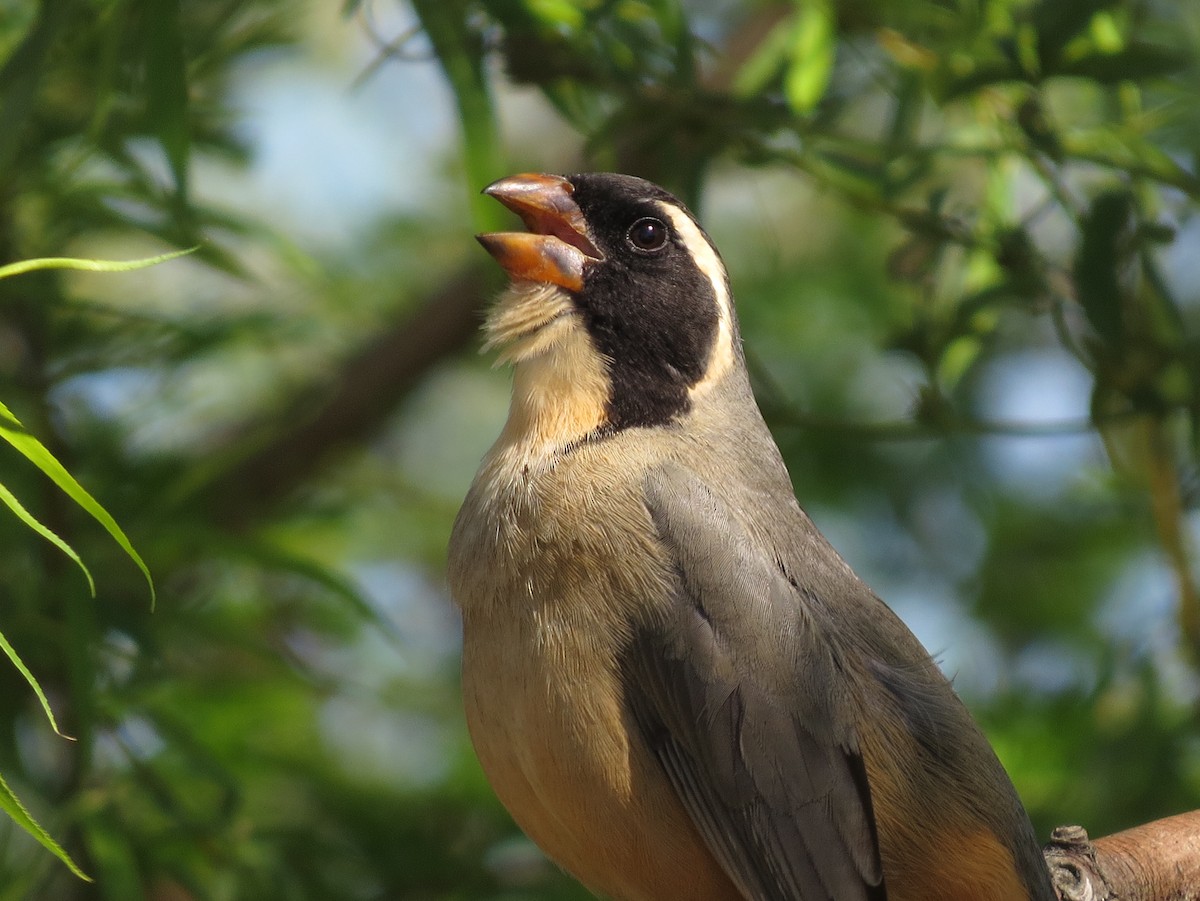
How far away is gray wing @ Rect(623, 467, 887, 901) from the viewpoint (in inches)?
153

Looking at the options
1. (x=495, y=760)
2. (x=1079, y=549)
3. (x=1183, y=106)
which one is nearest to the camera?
(x=495, y=760)

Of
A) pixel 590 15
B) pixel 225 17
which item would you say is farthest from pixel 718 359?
pixel 225 17

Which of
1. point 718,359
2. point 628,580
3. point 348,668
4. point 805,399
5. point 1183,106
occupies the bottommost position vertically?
point 348,668

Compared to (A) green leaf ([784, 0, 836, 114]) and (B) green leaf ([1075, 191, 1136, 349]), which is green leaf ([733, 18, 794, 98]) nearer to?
(A) green leaf ([784, 0, 836, 114])

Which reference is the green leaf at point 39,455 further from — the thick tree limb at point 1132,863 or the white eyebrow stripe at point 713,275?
the thick tree limb at point 1132,863

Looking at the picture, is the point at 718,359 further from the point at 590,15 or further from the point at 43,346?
the point at 43,346

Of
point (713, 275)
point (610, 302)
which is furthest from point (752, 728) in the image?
point (713, 275)

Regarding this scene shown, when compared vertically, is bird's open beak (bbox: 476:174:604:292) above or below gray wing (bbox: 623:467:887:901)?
above

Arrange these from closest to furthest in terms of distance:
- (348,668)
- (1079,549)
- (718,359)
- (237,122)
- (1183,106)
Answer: (718,359) < (1183,106) < (237,122) < (348,668) < (1079,549)

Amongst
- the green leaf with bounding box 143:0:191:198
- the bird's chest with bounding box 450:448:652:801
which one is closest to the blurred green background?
the green leaf with bounding box 143:0:191:198

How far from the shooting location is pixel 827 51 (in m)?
5.36

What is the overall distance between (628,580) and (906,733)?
81 centimetres

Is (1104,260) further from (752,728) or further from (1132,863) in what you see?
(752,728)

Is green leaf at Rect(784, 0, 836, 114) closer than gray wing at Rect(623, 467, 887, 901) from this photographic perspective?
No
